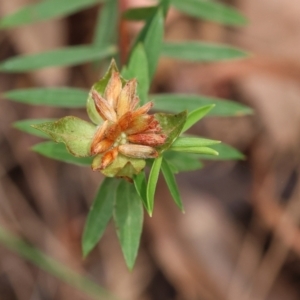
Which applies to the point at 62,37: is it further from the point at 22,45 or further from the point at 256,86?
the point at 256,86

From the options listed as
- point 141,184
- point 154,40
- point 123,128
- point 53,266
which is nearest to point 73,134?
point 123,128

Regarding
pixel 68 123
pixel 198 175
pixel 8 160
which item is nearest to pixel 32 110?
pixel 8 160

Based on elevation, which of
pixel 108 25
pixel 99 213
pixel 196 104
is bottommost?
pixel 99 213

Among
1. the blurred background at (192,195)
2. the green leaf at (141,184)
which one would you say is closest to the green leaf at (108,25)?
the blurred background at (192,195)

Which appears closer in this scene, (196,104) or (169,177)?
(169,177)

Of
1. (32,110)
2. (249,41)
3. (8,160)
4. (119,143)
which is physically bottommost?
(8,160)

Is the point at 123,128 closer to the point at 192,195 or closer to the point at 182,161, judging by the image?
the point at 182,161
